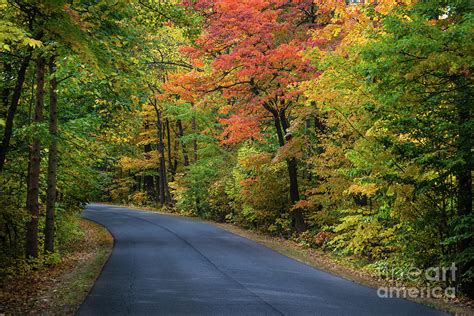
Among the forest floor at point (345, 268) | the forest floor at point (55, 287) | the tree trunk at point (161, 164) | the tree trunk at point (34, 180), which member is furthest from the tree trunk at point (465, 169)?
the tree trunk at point (161, 164)

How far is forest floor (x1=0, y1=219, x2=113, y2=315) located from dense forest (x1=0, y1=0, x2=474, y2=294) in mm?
720

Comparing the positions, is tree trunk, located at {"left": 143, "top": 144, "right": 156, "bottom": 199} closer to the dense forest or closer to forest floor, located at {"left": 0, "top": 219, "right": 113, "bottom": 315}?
the dense forest

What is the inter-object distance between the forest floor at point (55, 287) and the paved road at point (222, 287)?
0.96ft

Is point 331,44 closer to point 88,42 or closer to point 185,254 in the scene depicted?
point 185,254

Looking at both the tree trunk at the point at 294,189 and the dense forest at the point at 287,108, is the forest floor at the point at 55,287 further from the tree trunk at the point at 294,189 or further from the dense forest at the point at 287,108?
the tree trunk at the point at 294,189

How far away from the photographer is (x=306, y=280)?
10.1m

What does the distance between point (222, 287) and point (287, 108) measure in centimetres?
1079

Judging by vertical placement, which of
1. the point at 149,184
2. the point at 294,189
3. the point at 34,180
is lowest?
the point at 294,189

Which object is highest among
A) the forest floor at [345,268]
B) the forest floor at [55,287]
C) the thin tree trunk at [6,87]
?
the thin tree trunk at [6,87]

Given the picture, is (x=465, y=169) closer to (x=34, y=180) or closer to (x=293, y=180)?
(x=34, y=180)

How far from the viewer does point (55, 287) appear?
374 inches

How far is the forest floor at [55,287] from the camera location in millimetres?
7684

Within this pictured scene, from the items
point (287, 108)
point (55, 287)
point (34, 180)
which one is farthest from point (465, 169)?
point (287, 108)

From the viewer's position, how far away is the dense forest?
784cm
